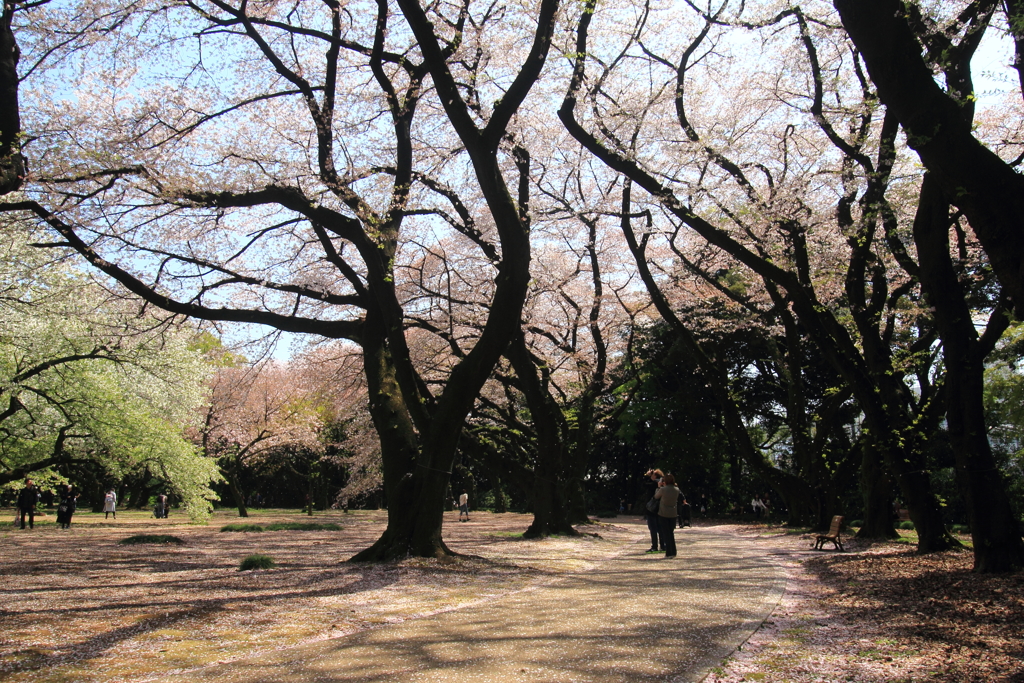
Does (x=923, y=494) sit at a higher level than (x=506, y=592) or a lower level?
higher

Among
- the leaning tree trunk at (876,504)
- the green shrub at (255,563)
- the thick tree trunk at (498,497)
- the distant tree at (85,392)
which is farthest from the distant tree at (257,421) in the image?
the leaning tree trunk at (876,504)

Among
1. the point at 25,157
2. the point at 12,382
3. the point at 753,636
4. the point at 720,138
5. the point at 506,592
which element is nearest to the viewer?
the point at 753,636

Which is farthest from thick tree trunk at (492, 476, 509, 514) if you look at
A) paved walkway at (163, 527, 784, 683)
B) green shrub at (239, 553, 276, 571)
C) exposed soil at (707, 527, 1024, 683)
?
paved walkway at (163, 527, 784, 683)

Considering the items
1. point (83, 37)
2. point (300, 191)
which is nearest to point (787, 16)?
point (300, 191)

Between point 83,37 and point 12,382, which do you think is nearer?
point 83,37

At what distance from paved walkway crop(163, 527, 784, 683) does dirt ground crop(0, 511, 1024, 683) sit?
0.27 meters

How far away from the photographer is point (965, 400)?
26.5ft

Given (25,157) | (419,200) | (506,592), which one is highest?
(419,200)

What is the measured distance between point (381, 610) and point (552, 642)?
219cm

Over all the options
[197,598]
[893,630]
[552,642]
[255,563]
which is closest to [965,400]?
[893,630]

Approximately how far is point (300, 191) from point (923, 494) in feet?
35.7

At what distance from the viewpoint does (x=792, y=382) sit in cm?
1991

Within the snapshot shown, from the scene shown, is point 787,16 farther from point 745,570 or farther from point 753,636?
point 753,636

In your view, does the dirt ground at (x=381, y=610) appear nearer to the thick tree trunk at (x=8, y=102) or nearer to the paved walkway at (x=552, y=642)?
the paved walkway at (x=552, y=642)
